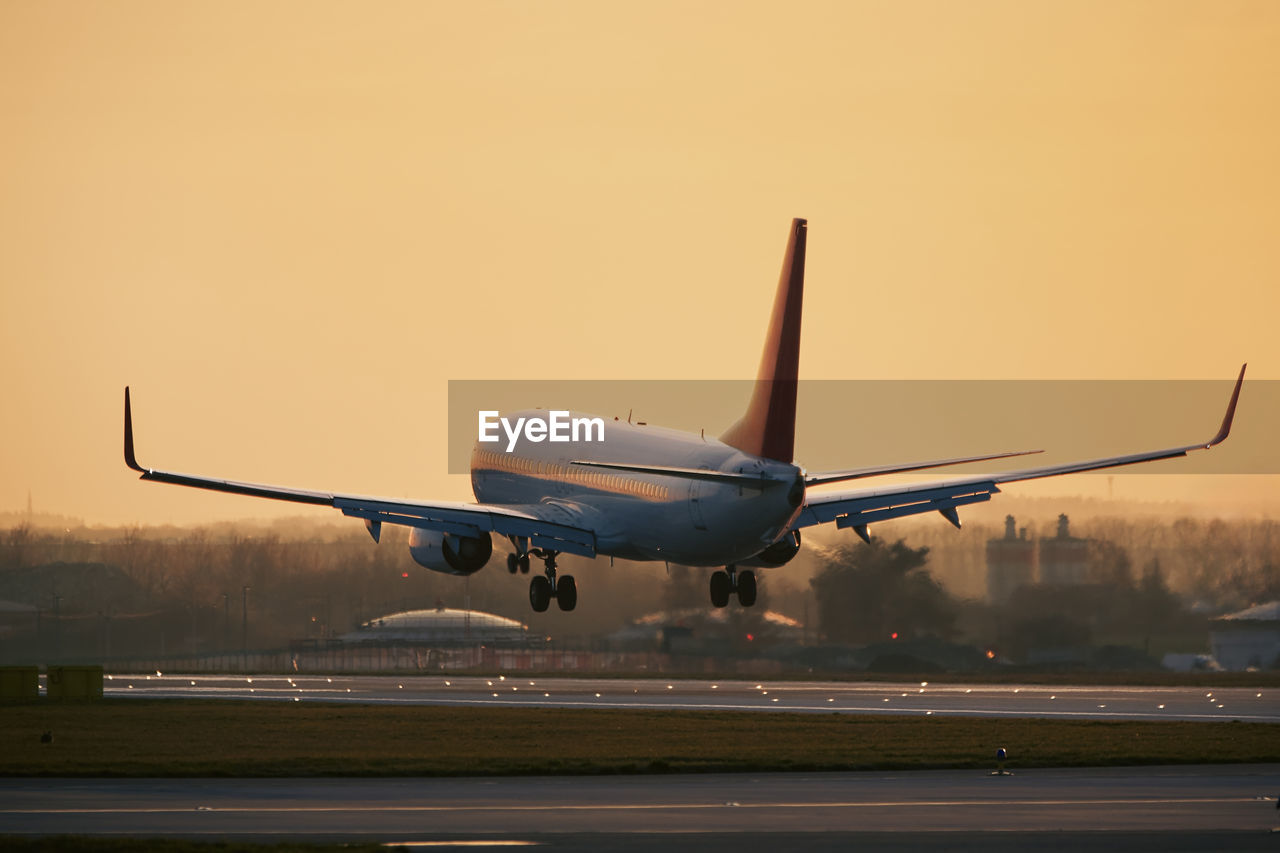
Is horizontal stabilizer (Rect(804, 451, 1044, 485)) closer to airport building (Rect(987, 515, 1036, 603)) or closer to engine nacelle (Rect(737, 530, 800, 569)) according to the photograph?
engine nacelle (Rect(737, 530, 800, 569))

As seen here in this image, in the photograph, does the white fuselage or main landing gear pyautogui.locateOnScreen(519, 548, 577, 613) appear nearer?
the white fuselage

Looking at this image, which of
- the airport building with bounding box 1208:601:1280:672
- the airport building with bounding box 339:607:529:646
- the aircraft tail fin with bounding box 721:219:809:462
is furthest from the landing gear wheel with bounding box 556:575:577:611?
the airport building with bounding box 339:607:529:646

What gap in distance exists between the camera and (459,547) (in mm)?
75938

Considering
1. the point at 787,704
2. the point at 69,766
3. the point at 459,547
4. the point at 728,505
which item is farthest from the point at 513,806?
the point at 787,704

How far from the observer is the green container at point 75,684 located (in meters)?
77.4

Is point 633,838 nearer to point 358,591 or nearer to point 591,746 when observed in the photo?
point 591,746

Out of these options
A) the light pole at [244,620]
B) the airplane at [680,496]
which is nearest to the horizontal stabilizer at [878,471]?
the airplane at [680,496]

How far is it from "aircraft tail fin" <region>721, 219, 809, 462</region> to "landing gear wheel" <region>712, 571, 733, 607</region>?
35.9 feet

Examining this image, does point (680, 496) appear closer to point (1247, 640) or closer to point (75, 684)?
point (75, 684)

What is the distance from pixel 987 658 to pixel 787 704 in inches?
1095

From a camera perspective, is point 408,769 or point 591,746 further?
point 591,746

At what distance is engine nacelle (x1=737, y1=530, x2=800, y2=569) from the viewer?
7081 cm

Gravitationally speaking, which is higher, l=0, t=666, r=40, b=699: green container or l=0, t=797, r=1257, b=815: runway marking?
l=0, t=666, r=40, b=699: green container
